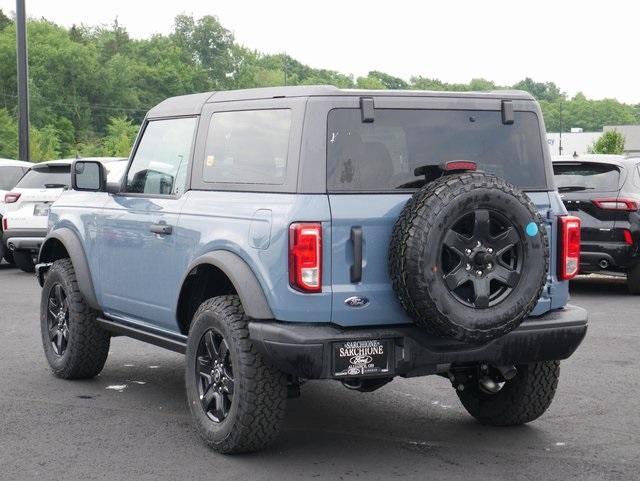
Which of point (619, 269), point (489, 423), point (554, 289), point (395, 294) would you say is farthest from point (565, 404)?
point (619, 269)

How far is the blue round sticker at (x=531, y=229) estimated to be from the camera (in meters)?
5.22

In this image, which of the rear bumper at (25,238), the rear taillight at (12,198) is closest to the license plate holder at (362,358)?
the rear bumper at (25,238)

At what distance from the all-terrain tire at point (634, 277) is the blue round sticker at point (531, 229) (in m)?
7.50

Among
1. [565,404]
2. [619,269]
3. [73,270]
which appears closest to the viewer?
[565,404]

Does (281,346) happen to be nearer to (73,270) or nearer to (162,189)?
(162,189)

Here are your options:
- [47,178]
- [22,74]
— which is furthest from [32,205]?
[22,74]

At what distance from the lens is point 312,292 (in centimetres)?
512

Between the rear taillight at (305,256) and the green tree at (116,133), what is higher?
the green tree at (116,133)

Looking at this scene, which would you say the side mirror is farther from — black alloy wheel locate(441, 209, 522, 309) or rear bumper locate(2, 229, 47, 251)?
rear bumper locate(2, 229, 47, 251)

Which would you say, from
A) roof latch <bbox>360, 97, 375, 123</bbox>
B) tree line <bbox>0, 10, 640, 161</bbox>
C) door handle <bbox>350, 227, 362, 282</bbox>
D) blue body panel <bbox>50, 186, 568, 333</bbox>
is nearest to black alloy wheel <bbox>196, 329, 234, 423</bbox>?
blue body panel <bbox>50, 186, 568, 333</bbox>

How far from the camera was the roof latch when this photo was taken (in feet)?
17.6

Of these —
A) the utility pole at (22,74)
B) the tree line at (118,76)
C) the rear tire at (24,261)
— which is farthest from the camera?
the tree line at (118,76)

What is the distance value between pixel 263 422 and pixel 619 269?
26.3 feet

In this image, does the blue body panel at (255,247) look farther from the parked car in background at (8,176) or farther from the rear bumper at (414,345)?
the parked car in background at (8,176)
